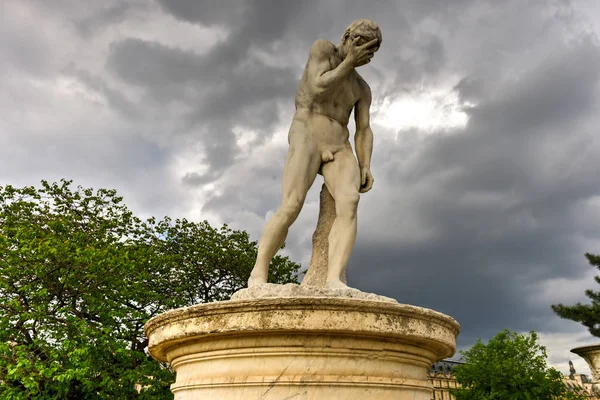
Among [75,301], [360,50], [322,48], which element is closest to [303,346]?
[360,50]

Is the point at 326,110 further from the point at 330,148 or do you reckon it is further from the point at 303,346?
the point at 303,346

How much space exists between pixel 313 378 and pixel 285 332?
1.18 ft

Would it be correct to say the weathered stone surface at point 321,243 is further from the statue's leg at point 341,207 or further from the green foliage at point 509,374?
the green foliage at point 509,374

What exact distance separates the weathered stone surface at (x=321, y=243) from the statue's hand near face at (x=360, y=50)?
4.42 ft

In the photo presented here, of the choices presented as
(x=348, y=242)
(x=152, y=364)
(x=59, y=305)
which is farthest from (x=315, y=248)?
(x=59, y=305)

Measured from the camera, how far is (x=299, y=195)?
520cm

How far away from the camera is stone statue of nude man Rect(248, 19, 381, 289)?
504 centimetres

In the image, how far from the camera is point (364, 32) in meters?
5.32

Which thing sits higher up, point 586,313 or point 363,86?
point 586,313

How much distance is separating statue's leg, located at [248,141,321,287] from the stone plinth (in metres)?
1.07

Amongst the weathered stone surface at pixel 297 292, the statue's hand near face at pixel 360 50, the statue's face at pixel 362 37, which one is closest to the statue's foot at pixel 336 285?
the weathered stone surface at pixel 297 292

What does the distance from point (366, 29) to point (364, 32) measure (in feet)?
0.17

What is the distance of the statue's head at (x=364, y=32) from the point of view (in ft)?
17.5

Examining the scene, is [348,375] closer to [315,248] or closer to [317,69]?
[315,248]
